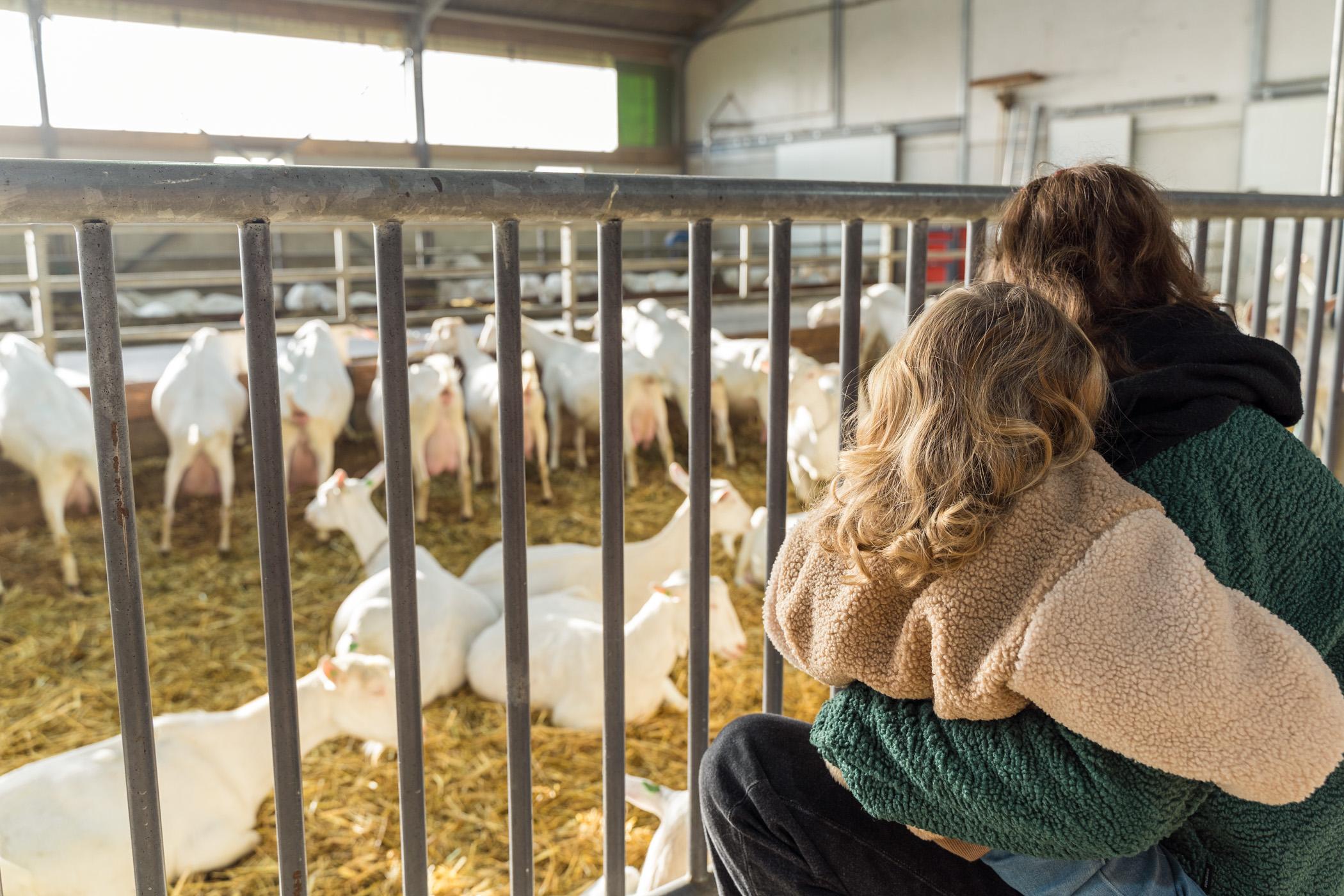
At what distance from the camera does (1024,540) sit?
2.86 ft

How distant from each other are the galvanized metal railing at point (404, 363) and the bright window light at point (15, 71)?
512 inches

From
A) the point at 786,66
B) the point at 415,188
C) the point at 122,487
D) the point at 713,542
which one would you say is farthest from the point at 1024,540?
the point at 786,66

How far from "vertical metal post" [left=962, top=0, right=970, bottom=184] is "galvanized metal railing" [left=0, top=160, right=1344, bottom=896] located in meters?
13.2

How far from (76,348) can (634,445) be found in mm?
5004

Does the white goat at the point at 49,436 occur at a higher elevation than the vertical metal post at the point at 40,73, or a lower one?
lower

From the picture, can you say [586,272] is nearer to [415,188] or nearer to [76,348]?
[76,348]

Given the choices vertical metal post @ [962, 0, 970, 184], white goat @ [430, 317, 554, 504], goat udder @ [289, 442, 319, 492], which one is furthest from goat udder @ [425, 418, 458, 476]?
vertical metal post @ [962, 0, 970, 184]

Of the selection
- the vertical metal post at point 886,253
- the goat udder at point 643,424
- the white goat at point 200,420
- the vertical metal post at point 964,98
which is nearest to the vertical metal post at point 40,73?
the white goat at point 200,420

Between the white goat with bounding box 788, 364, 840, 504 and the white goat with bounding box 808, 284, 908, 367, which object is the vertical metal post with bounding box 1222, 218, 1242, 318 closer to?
the white goat with bounding box 788, 364, 840, 504

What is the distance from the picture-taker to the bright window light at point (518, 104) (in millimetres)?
15609

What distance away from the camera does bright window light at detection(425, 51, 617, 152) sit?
15609 millimetres

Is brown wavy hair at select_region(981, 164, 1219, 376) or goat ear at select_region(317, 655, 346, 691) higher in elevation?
brown wavy hair at select_region(981, 164, 1219, 376)

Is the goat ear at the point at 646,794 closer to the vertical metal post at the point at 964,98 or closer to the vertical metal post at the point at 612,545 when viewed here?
the vertical metal post at the point at 612,545

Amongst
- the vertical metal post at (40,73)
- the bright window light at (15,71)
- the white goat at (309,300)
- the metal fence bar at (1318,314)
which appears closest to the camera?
the metal fence bar at (1318,314)
